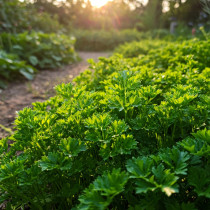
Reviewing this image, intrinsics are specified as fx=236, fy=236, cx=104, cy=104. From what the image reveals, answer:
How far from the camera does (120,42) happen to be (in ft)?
47.0

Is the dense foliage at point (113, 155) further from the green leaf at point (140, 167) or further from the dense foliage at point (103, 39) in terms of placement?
the dense foliage at point (103, 39)

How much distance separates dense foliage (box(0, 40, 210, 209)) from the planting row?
164 inches

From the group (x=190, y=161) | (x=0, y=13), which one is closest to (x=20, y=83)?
(x=0, y=13)

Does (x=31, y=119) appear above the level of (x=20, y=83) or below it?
Result: above

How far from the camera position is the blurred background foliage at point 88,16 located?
27.1 feet

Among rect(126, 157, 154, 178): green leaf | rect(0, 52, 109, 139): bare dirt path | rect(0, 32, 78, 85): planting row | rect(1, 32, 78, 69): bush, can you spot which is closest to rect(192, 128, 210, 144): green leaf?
rect(126, 157, 154, 178): green leaf

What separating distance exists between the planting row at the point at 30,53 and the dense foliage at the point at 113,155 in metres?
4.16

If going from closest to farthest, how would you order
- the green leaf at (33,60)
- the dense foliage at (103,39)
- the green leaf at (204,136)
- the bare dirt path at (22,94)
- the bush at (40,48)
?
the green leaf at (204,136), the bare dirt path at (22,94), the green leaf at (33,60), the bush at (40,48), the dense foliage at (103,39)

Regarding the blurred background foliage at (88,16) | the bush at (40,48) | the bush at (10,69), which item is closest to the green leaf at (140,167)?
the bush at (10,69)

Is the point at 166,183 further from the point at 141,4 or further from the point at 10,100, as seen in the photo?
the point at 141,4

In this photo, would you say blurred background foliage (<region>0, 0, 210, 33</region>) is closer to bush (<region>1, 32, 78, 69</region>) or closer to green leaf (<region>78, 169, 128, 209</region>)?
bush (<region>1, 32, 78, 69</region>)

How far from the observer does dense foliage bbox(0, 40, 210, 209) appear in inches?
41.5

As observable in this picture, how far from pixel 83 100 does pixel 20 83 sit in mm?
4389

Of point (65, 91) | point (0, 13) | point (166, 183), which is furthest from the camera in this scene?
point (0, 13)
